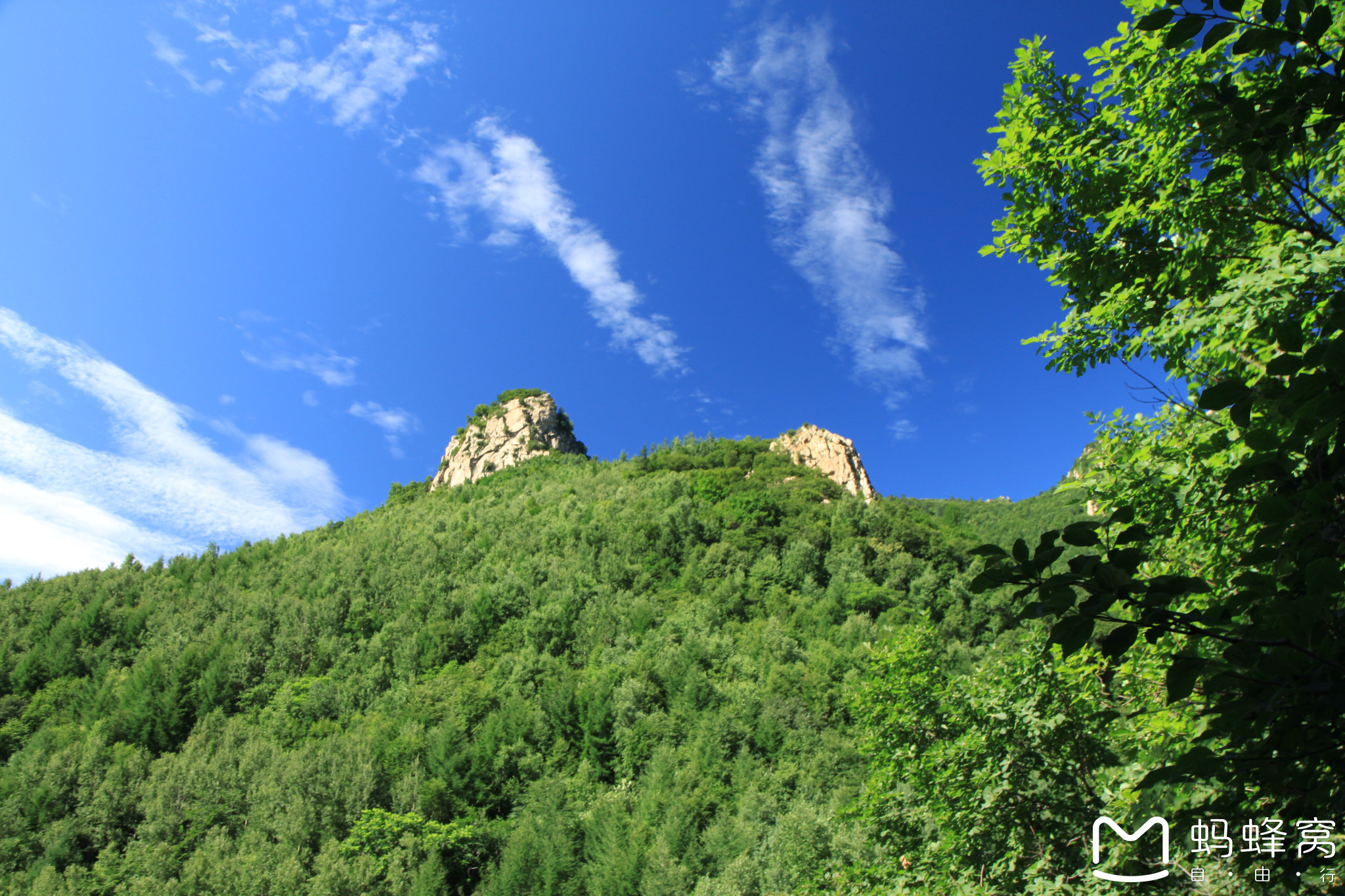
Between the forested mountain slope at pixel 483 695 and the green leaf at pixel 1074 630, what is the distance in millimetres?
12803

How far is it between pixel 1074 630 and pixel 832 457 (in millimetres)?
90040

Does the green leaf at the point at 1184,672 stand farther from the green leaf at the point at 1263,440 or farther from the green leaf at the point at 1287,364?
the green leaf at the point at 1287,364

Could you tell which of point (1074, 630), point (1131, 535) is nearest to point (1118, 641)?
point (1074, 630)

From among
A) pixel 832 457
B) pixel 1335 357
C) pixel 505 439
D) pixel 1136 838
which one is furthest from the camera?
pixel 505 439

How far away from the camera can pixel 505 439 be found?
10119 centimetres

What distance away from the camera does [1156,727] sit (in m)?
4.80

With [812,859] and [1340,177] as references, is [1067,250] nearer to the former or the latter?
[1340,177]

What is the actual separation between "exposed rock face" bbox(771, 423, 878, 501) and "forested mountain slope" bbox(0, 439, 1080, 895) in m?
10.4

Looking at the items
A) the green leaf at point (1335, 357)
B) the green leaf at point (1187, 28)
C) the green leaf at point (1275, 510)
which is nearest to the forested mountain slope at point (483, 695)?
the green leaf at point (1275, 510)

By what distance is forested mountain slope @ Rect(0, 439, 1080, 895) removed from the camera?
30.5 meters

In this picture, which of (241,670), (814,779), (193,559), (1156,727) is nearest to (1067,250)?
(1156,727)

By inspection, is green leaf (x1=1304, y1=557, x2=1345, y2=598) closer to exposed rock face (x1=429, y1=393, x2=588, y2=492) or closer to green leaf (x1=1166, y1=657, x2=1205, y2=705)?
green leaf (x1=1166, y1=657, x2=1205, y2=705)

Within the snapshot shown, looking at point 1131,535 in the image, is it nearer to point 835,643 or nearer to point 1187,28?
point 1187,28

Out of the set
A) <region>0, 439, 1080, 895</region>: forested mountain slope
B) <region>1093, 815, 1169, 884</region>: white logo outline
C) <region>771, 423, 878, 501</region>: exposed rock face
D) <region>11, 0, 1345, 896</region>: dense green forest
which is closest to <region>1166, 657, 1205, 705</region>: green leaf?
<region>11, 0, 1345, 896</region>: dense green forest
